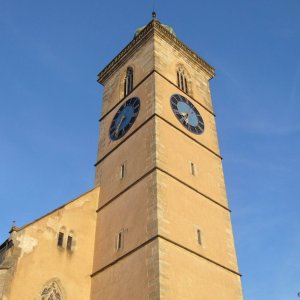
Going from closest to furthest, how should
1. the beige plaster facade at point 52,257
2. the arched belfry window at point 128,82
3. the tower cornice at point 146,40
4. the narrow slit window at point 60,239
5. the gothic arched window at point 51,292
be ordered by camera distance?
the beige plaster facade at point 52,257 → the gothic arched window at point 51,292 → the narrow slit window at point 60,239 → the arched belfry window at point 128,82 → the tower cornice at point 146,40

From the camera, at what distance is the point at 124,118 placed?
64.7 ft

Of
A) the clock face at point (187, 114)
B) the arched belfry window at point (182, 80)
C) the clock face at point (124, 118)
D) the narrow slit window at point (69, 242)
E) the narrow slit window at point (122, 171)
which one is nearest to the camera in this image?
the narrow slit window at point (69, 242)

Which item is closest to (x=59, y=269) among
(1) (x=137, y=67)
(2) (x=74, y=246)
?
(2) (x=74, y=246)

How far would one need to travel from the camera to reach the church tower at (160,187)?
14.1m

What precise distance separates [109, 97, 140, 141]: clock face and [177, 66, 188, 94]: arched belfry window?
2596 mm

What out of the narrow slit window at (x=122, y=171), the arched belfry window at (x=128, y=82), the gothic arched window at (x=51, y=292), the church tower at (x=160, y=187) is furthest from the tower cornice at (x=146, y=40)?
the gothic arched window at (x=51, y=292)

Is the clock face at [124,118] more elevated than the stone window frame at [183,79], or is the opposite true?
the stone window frame at [183,79]

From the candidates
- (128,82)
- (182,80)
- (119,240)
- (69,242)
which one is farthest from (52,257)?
(182,80)

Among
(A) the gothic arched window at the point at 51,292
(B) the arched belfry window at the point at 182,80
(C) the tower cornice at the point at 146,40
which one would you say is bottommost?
(A) the gothic arched window at the point at 51,292

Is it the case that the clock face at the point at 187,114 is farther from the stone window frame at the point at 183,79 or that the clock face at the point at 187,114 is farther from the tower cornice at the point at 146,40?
the tower cornice at the point at 146,40

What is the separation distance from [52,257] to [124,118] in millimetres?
7212

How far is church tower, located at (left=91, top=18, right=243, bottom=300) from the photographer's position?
14070 millimetres

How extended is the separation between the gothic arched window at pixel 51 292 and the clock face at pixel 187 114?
8.36 metres

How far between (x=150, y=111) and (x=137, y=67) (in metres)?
4.19
